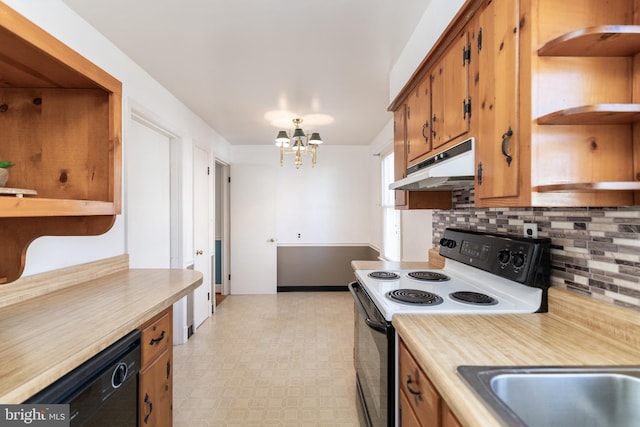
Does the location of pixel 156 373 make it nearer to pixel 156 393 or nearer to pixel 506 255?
pixel 156 393

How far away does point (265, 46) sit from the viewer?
1.94 metres

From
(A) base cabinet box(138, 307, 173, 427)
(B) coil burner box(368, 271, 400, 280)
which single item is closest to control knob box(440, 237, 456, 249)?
(B) coil burner box(368, 271, 400, 280)

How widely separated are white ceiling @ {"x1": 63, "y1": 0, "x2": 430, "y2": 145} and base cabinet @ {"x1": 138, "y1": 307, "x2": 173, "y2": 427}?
5.17 feet

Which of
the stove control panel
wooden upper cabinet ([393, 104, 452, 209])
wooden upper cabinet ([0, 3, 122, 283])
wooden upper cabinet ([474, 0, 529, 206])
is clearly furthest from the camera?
wooden upper cabinet ([393, 104, 452, 209])

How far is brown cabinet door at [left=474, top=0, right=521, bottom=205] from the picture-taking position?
0.95 meters

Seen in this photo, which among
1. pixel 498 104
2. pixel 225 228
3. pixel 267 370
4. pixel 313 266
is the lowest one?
pixel 267 370

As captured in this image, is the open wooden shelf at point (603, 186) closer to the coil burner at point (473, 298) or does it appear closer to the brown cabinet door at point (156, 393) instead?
the coil burner at point (473, 298)

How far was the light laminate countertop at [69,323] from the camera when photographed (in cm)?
72

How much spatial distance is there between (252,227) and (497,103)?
404 cm

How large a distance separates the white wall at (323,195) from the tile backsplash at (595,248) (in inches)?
140

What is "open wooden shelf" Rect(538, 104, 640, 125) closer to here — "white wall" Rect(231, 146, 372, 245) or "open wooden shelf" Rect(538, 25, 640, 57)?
"open wooden shelf" Rect(538, 25, 640, 57)


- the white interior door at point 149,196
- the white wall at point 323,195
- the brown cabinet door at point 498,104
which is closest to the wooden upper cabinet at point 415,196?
the brown cabinet door at point 498,104

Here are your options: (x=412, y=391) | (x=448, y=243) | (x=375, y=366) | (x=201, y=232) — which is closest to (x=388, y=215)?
Result: (x=448, y=243)

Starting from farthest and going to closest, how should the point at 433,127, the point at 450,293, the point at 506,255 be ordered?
the point at 433,127 → the point at 450,293 → the point at 506,255
